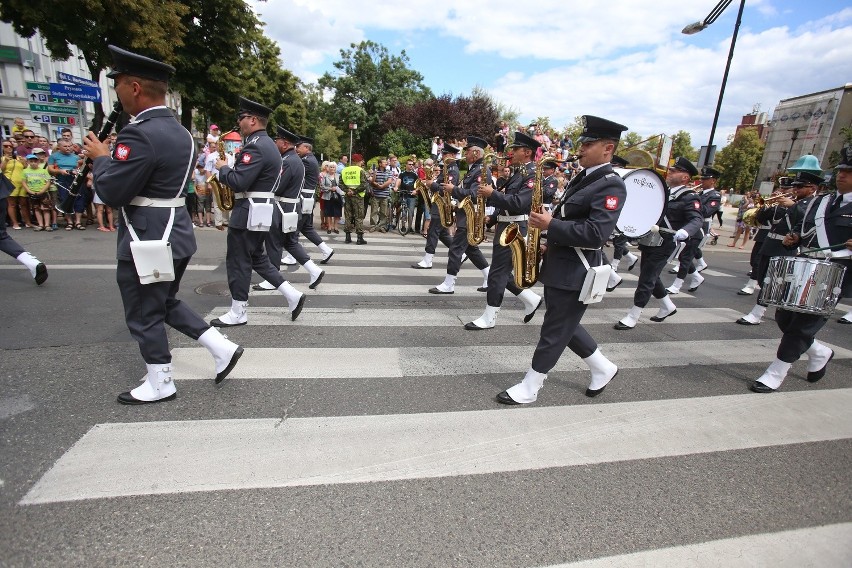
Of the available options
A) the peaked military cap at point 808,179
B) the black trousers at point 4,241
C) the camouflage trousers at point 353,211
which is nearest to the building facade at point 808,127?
the peaked military cap at point 808,179

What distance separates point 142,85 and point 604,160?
3.16 m

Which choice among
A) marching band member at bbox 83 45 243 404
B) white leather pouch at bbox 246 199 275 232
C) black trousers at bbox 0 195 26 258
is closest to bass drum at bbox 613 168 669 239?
white leather pouch at bbox 246 199 275 232

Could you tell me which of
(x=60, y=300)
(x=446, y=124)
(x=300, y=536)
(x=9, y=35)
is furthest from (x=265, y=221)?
(x=9, y=35)

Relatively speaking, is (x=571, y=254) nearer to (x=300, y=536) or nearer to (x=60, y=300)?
(x=300, y=536)

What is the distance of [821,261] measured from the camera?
3.99 metres

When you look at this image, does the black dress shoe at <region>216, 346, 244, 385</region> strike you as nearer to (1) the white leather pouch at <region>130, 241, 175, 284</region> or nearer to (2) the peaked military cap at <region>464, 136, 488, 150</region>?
(1) the white leather pouch at <region>130, 241, 175, 284</region>

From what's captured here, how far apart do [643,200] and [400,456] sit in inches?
166

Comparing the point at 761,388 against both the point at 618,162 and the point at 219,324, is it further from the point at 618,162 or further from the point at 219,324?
the point at 219,324

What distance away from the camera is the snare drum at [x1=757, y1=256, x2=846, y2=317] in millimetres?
3951

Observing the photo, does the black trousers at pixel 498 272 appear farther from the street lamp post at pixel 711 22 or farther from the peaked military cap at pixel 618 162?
the street lamp post at pixel 711 22

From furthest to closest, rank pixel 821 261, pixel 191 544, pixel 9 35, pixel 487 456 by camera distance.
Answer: pixel 9 35 < pixel 821 261 < pixel 487 456 < pixel 191 544

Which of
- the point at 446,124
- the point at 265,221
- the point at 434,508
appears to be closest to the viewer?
the point at 434,508

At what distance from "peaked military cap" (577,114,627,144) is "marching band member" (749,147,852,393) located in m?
2.45

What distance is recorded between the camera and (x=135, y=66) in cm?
286
